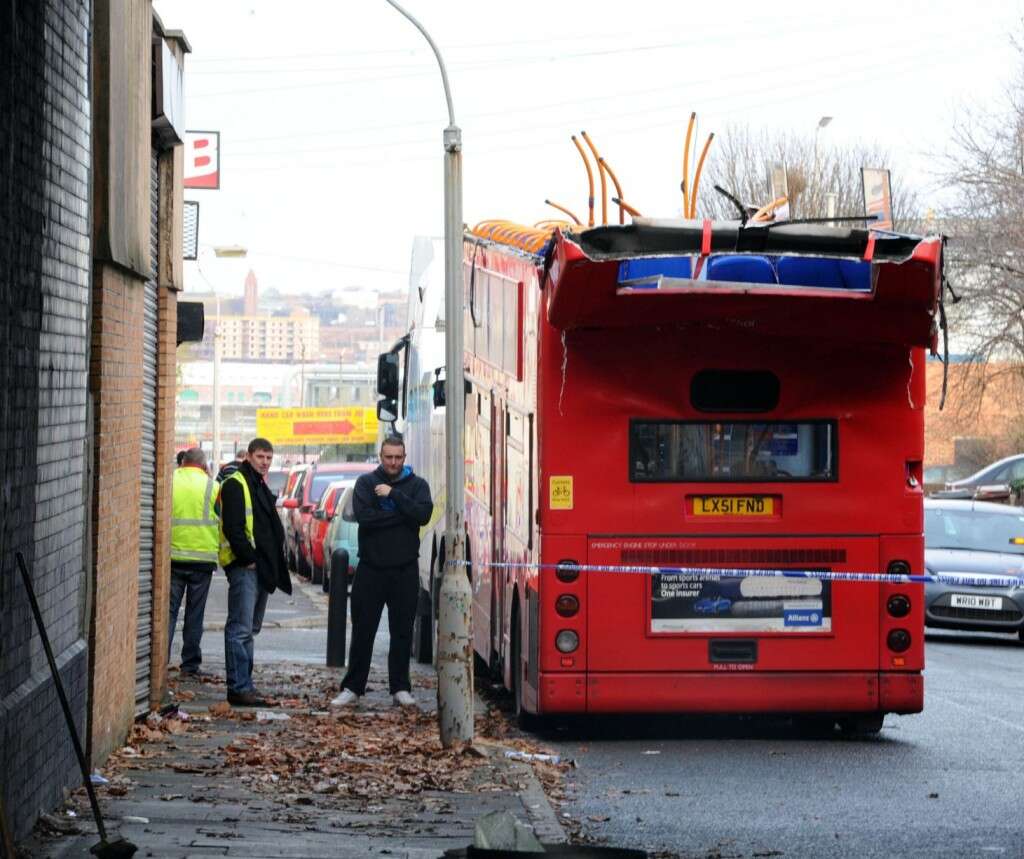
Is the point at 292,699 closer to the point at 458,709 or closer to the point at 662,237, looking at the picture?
the point at 458,709

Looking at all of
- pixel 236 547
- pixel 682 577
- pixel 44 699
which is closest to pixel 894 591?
pixel 682 577

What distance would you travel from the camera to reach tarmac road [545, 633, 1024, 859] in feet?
29.5

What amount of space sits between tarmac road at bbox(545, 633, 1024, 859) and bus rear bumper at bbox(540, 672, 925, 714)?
0.27 meters

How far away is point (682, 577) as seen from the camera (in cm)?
1265

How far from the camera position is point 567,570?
40.9 ft

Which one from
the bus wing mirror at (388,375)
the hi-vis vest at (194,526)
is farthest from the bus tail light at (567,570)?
the bus wing mirror at (388,375)

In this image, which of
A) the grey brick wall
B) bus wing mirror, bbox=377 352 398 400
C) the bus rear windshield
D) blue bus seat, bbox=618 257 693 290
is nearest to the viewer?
the grey brick wall

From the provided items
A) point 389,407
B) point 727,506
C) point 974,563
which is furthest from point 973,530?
point 727,506

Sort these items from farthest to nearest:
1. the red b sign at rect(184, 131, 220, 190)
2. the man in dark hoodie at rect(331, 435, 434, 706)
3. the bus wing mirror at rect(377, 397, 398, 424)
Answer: the red b sign at rect(184, 131, 220, 190) < the bus wing mirror at rect(377, 397, 398, 424) < the man in dark hoodie at rect(331, 435, 434, 706)

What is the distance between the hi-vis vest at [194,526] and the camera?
16.6 meters

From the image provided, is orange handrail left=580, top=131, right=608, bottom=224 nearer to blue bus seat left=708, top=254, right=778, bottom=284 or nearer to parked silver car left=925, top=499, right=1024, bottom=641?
blue bus seat left=708, top=254, right=778, bottom=284

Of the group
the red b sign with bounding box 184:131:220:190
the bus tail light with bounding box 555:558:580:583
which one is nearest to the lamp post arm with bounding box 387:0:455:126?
the bus tail light with bounding box 555:558:580:583

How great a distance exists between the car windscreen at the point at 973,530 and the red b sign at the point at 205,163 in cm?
1157

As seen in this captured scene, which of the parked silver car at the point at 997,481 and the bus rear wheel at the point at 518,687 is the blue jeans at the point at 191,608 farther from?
the parked silver car at the point at 997,481
